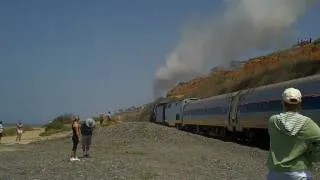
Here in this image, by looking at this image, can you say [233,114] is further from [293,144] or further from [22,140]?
[293,144]

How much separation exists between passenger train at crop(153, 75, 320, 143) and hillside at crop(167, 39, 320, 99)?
52.1 ft

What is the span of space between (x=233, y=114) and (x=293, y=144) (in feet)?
104

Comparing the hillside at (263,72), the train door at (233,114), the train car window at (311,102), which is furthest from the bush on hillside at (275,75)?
the train car window at (311,102)

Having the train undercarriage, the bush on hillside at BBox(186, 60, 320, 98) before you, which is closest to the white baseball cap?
the train undercarriage

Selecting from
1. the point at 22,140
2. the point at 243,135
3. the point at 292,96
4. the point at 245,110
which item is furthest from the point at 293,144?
the point at 22,140

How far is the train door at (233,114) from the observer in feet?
118

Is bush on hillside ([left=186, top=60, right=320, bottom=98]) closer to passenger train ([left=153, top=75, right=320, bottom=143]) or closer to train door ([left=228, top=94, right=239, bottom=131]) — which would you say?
passenger train ([left=153, top=75, right=320, bottom=143])

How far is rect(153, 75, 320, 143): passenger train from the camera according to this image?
75.3 feet

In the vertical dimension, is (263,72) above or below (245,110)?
above

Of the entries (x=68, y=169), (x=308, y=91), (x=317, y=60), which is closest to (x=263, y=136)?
(x=308, y=91)

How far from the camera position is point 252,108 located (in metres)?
31.8

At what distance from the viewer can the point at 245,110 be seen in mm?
33531

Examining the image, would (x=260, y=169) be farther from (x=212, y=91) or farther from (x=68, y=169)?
(x=212, y=91)

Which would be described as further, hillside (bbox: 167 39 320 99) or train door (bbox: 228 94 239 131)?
hillside (bbox: 167 39 320 99)
